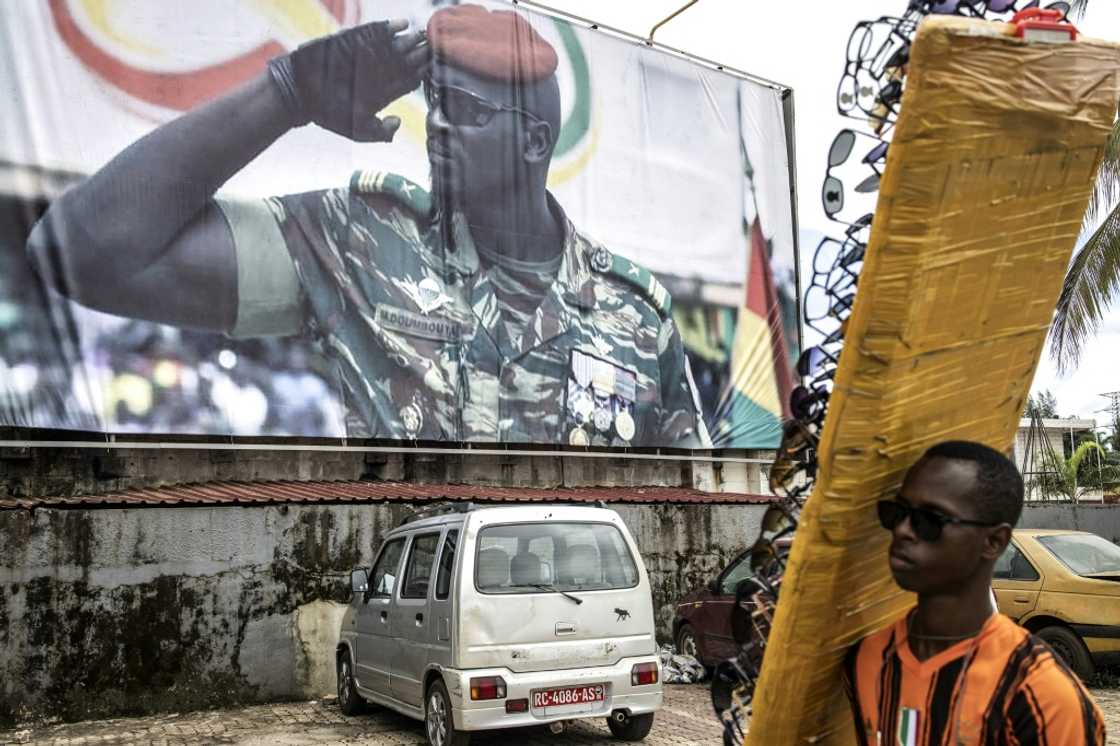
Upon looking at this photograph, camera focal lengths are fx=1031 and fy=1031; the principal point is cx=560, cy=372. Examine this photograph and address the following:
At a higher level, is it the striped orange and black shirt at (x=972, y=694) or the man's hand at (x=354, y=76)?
the man's hand at (x=354, y=76)

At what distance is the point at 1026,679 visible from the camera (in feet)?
5.17

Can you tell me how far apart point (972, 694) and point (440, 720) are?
633 cm

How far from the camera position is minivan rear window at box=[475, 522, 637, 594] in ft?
24.5

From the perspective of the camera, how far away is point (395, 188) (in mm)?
14086

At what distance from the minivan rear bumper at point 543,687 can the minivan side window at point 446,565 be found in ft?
1.94

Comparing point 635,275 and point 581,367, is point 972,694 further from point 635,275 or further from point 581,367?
point 635,275

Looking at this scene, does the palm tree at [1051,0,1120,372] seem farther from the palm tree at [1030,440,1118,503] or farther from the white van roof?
the palm tree at [1030,440,1118,503]

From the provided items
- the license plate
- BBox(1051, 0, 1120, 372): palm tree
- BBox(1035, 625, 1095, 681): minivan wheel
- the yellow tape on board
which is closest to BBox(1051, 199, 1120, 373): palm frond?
BBox(1051, 0, 1120, 372): palm tree

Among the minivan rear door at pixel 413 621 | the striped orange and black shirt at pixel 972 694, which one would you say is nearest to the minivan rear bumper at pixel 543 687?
the minivan rear door at pixel 413 621

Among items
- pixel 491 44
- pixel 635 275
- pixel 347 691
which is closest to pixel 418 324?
pixel 635 275

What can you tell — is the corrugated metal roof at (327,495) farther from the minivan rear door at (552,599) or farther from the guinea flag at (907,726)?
the guinea flag at (907,726)

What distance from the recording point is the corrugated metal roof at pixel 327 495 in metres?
10.3

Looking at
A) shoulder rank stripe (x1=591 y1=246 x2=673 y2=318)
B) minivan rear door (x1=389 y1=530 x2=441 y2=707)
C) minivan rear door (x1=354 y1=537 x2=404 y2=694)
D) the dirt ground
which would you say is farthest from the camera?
shoulder rank stripe (x1=591 y1=246 x2=673 y2=318)

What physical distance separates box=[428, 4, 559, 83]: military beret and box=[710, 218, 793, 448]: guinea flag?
16.4ft
